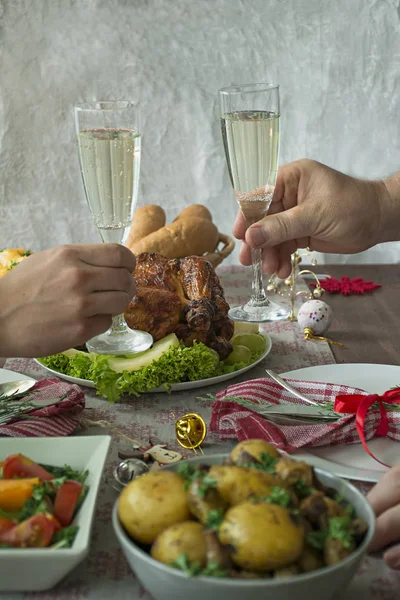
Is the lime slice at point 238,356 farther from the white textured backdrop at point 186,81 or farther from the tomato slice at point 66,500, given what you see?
the white textured backdrop at point 186,81

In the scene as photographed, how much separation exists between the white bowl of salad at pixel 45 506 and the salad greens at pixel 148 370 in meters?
0.32

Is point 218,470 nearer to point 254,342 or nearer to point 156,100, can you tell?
point 254,342

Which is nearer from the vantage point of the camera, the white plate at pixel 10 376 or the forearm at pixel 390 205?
the white plate at pixel 10 376

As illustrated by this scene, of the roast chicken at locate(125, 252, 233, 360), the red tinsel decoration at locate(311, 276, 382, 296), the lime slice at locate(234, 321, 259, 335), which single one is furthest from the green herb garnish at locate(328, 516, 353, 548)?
the red tinsel decoration at locate(311, 276, 382, 296)

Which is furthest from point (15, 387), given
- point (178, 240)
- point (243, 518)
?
point (178, 240)

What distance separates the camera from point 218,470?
0.66m

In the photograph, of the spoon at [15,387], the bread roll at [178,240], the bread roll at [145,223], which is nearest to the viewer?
the spoon at [15,387]

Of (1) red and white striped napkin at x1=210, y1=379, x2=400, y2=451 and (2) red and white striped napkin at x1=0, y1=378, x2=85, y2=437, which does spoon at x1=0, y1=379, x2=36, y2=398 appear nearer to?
(2) red and white striped napkin at x1=0, y1=378, x2=85, y2=437

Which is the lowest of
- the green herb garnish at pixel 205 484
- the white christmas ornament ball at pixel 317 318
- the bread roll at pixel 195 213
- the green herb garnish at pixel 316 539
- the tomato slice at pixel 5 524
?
the white christmas ornament ball at pixel 317 318

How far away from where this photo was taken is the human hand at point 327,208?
5.07 feet

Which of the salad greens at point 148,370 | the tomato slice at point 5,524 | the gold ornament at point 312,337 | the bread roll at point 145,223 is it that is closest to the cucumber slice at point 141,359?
the salad greens at point 148,370

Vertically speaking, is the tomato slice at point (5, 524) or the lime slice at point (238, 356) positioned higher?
the tomato slice at point (5, 524)

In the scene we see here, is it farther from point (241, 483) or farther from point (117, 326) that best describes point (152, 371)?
point (241, 483)

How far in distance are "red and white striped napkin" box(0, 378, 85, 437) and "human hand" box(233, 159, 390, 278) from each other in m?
0.57
